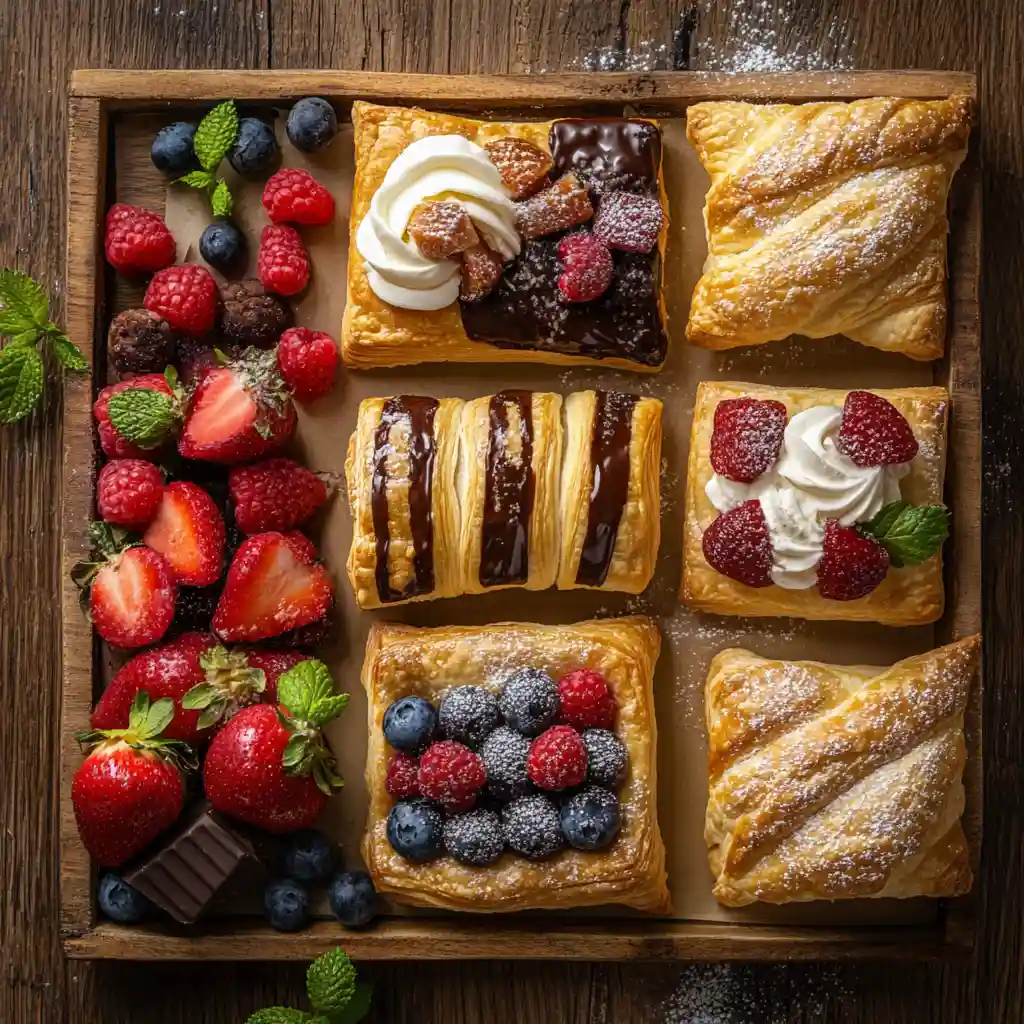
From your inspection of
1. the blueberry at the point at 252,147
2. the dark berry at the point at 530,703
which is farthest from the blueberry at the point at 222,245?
the dark berry at the point at 530,703


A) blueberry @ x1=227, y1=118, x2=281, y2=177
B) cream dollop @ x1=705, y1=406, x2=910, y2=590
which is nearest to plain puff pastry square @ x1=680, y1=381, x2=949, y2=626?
cream dollop @ x1=705, y1=406, x2=910, y2=590

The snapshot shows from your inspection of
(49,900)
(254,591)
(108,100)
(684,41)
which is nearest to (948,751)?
(254,591)

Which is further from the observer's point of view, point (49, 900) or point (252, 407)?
point (49, 900)

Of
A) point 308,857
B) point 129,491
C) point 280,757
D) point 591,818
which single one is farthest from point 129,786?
point 591,818

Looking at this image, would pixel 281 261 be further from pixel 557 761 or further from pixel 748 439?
pixel 557 761

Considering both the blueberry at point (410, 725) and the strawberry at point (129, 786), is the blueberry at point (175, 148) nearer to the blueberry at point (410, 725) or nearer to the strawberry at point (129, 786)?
the strawberry at point (129, 786)

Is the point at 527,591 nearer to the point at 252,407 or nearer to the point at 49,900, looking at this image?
the point at 252,407

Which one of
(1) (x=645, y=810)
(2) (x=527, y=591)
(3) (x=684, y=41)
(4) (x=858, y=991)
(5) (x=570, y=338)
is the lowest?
(4) (x=858, y=991)
